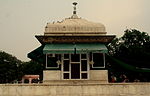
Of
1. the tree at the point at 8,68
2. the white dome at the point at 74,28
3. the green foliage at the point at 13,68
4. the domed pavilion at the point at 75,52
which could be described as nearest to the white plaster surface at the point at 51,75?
the domed pavilion at the point at 75,52

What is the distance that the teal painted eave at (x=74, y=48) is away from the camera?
22.2 meters

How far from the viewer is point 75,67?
23.3 metres

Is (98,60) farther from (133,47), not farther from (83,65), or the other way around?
(133,47)

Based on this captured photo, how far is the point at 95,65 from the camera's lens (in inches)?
923

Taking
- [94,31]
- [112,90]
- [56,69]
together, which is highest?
[94,31]

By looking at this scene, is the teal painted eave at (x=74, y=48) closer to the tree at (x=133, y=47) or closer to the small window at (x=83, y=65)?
the small window at (x=83, y=65)

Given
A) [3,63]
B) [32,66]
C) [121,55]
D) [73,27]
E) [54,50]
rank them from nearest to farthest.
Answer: [54,50] → [73,27] → [121,55] → [3,63] → [32,66]

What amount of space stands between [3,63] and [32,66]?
30.2 feet

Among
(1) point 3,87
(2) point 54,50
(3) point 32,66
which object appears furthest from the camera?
(3) point 32,66

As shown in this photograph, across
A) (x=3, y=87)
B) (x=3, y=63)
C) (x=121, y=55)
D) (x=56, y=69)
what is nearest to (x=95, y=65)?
(x=56, y=69)

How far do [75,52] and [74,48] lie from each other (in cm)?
35

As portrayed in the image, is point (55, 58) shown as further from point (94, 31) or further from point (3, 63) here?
→ point (3, 63)

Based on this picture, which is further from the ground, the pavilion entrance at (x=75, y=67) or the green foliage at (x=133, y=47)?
the green foliage at (x=133, y=47)

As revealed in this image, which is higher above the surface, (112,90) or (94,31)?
(94,31)
